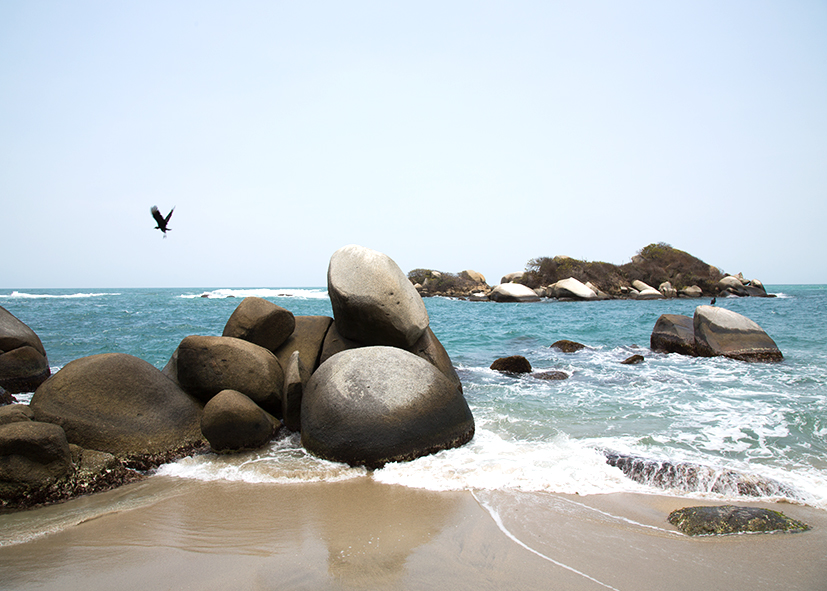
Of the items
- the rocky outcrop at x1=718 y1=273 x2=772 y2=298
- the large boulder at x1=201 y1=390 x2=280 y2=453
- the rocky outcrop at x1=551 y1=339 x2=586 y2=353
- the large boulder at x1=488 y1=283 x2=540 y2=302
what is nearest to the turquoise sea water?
the large boulder at x1=201 y1=390 x2=280 y2=453

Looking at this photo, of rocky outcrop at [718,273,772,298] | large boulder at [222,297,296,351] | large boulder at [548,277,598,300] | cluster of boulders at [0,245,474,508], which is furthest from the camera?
rocky outcrop at [718,273,772,298]

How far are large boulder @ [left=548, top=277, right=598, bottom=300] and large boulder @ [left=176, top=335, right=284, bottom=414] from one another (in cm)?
3532

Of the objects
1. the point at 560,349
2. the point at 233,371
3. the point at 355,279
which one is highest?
the point at 355,279

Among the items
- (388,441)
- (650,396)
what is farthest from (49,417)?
(650,396)

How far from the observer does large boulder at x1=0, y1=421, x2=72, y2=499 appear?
3.84 m

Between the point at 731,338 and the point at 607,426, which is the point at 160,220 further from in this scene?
the point at 731,338

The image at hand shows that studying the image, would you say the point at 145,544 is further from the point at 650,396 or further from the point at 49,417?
the point at 650,396

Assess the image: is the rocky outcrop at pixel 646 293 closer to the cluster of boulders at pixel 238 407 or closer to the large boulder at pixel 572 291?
the large boulder at pixel 572 291

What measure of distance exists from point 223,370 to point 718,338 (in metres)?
11.3

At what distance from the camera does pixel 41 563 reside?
3029 millimetres

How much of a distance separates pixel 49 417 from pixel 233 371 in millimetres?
1782

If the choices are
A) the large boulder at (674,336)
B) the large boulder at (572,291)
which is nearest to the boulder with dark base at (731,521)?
the large boulder at (674,336)

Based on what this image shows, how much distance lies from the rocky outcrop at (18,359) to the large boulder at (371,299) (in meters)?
5.91

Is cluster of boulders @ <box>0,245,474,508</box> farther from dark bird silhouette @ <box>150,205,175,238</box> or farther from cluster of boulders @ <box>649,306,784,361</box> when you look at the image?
cluster of boulders @ <box>649,306,784,361</box>
